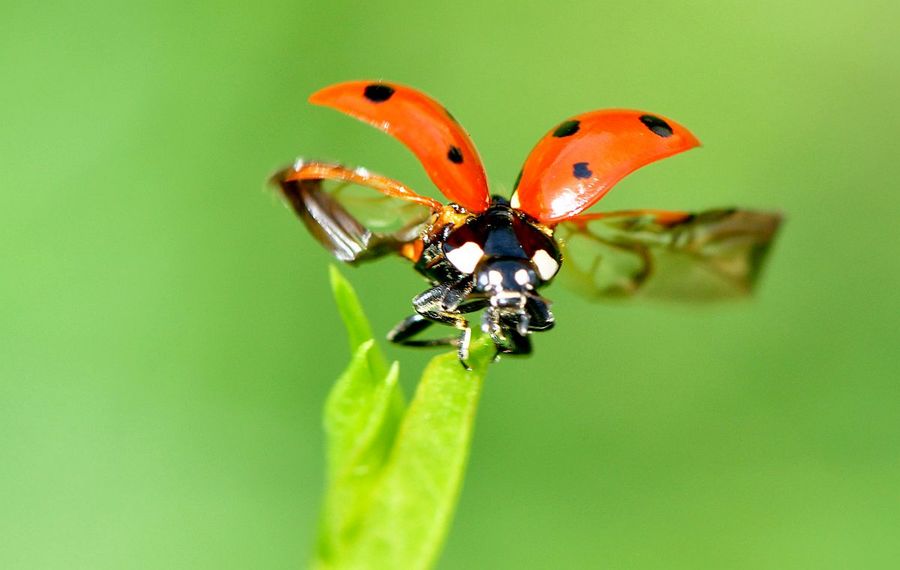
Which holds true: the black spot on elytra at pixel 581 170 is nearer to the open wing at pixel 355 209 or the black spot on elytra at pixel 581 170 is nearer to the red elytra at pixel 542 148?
the red elytra at pixel 542 148

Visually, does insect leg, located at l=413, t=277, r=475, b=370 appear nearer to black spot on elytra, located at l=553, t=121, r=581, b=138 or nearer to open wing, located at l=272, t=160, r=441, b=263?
open wing, located at l=272, t=160, r=441, b=263

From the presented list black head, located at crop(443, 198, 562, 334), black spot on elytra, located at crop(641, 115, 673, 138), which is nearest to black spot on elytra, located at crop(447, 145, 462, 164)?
black head, located at crop(443, 198, 562, 334)

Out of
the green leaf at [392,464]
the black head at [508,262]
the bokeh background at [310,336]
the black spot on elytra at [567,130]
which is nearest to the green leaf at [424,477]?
the green leaf at [392,464]

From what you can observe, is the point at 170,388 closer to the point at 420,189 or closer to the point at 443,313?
the point at 420,189

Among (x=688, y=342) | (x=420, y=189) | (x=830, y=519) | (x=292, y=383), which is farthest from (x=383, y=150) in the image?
(x=830, y=519)

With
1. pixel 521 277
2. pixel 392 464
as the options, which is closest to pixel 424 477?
pixel 392 464

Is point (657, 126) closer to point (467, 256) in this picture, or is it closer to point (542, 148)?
point (542, 148)
